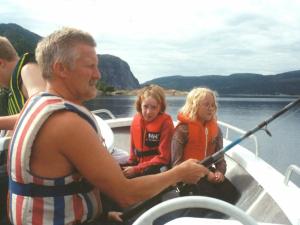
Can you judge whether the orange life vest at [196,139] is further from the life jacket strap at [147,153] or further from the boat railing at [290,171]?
the boat railing at [290,171]

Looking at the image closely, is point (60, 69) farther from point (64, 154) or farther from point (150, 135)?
point (150, 135)

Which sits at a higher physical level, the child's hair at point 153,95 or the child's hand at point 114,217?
the child's hair at point 153,95

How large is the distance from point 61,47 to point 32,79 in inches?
36.8

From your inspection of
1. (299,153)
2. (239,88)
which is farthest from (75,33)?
(239,88)

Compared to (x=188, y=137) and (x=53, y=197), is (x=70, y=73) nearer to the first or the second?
(x=53, y=197)

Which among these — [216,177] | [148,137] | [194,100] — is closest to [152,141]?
[148,137]

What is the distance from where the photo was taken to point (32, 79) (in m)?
3.01

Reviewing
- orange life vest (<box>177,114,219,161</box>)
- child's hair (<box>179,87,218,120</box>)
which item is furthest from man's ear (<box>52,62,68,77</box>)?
orange life vest (<box>177,114,219,161</box>)

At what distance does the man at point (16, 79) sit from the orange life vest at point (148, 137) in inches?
71.9

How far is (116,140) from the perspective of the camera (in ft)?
24.4

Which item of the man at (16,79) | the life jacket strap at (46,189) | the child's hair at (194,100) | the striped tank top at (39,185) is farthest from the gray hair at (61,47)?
the child's hair at (194,100)

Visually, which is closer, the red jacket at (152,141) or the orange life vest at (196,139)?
the orange life vest at (196,139)

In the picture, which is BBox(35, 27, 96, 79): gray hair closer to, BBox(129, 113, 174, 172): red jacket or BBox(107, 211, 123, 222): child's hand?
BBox(107, 211, 123, 222): child's hand

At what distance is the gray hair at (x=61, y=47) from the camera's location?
2.16 metres
